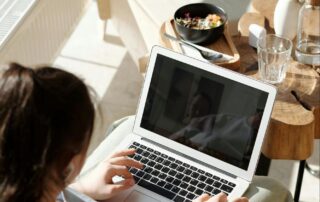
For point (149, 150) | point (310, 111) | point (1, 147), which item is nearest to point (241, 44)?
point (310, 111)

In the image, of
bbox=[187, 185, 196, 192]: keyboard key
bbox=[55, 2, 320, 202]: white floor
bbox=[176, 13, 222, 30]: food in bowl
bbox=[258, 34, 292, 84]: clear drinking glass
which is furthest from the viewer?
bbox=[55, 2, 320, 202]: white floor

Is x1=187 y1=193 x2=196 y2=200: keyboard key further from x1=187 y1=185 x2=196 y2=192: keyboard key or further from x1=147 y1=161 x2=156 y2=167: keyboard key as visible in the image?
x1=147 y1=161 x2=156 y2=167: keyboard key

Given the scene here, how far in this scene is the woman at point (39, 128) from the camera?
2.55 feet

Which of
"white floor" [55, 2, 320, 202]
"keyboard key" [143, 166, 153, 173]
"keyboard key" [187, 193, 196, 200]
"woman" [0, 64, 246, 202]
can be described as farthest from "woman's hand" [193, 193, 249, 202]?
"white floor" [55, 2, 320, 202]

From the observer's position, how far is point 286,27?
1.40 m

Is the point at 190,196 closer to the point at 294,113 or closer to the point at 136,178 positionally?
the point at 136,178

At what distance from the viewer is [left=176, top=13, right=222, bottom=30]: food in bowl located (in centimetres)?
141

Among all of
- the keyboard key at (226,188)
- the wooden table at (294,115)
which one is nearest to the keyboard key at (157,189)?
the keyboard key at (226,188)

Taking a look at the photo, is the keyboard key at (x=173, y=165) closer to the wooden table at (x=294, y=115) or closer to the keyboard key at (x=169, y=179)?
the keyboard key at (x=169, y=179)

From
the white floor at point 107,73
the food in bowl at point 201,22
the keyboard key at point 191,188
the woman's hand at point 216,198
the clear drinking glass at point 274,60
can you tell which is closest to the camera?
the woman's hand at point 216,198

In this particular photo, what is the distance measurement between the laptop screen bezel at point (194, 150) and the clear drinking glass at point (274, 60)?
211 mm

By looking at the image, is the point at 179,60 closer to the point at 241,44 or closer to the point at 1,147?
the point at 241,44

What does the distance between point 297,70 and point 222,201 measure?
1.52ft

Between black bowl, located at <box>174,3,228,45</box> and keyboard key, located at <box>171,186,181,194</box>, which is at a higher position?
black bowl, located at <box>174,3,228,45</box>
